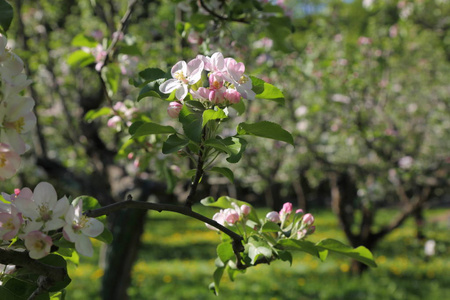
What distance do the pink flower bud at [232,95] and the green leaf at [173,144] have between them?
0.11 metres

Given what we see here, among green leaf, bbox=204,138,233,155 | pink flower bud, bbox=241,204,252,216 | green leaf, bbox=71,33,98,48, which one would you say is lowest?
green leaf, bbox=71,33,98,48

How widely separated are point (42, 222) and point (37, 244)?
0.05m

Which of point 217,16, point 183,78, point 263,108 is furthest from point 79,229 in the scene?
point 263,108

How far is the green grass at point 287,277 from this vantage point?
4.86 metres

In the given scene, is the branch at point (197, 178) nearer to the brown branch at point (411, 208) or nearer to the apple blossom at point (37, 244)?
the apple blossom at point (37, 244)

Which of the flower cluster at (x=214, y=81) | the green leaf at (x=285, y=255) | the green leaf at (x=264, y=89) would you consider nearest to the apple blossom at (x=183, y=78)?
the flower cluster at (x=214, y=81)

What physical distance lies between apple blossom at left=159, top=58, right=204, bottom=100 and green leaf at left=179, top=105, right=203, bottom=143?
0.03 metres

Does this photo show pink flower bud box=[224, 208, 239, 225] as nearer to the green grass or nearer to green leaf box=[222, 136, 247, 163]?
green leaf box=[222, 136, 247, 163]

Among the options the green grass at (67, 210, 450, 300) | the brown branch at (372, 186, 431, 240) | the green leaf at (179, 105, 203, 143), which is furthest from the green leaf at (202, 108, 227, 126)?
the brown branch at (372, 186, 431, 240)

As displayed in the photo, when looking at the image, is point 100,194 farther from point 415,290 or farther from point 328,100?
point 415,290

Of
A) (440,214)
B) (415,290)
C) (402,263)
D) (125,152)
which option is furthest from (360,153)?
(440,214)

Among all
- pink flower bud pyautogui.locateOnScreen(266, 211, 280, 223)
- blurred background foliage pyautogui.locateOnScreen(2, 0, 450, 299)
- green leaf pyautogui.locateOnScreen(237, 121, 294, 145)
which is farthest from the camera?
blurred background foliage pyautogui.locateOnScreen(2, 0, 450, 299)

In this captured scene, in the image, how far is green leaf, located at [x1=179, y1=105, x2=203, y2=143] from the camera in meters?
0.85

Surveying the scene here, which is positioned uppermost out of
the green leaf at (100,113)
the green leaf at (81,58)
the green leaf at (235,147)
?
the green leaf at (235,147)
